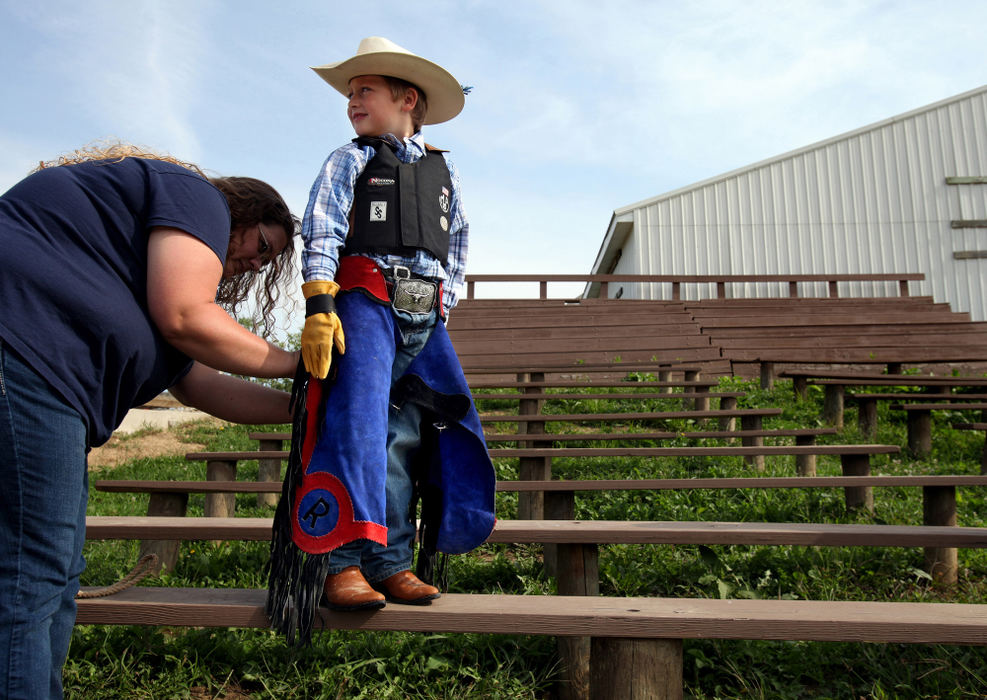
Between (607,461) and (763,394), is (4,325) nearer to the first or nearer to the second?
(607,461)

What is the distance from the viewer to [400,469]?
2092 millimetres

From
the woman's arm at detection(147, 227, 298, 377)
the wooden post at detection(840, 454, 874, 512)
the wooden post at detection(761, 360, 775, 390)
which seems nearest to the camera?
the woman's arm at detection(147, 227, 298, 377)

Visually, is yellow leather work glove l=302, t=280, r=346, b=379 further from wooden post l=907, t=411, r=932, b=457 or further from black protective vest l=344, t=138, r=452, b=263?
wooden post l=907, t=411, r=932, b=457

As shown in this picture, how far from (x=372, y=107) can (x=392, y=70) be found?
0.13 m

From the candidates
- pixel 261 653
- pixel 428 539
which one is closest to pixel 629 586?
pixel 428 539

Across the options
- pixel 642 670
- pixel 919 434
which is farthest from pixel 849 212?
pixel 642 670

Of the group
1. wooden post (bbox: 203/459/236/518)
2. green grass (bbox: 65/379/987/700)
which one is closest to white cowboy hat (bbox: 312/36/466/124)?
green grass (bbox: 65/379/987/700)

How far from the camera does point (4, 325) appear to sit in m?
1.28

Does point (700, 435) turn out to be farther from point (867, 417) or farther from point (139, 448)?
point (139, 448)

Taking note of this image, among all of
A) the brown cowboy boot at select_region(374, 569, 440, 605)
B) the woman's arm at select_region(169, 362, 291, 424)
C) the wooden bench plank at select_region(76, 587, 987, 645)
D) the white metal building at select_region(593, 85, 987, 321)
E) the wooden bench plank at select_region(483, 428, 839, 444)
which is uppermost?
the white metal building at select_region(593, 85, 987, 321)

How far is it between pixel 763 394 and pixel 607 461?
400cm

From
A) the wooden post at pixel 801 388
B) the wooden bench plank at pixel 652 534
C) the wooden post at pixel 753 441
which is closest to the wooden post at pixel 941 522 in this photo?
the wooden bench plank at pixel 652 534

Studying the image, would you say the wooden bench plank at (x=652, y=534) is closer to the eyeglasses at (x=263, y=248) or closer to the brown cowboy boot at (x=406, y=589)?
the brown cowboy boot at (x=406, y=589)

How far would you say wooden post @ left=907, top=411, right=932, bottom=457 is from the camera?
590 cm
